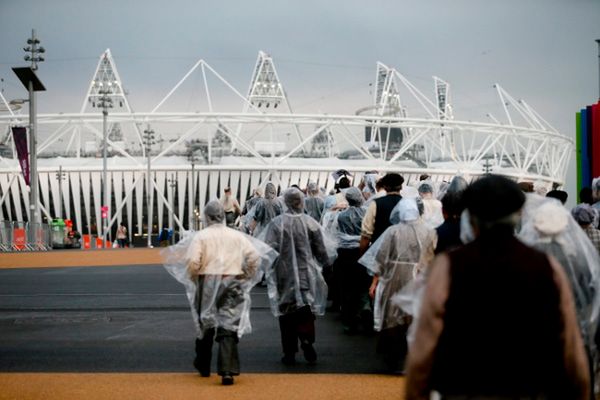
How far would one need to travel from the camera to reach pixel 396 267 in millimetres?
9789

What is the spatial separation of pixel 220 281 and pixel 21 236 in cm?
3326

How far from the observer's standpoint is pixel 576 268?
6980mm

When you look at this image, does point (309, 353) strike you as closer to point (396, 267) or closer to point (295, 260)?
point (295, 260)

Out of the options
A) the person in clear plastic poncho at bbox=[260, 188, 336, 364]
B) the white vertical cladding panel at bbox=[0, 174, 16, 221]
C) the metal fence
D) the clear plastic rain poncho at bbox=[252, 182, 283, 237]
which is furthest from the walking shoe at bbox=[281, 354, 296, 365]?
the white vertical cladding panel at bbox=[0, 174, 16, 221]

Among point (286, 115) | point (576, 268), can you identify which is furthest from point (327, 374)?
point (286, 115)

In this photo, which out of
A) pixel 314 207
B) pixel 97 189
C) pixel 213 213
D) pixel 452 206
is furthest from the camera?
pixel 97 189

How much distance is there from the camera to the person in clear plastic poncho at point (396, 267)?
31.8ft

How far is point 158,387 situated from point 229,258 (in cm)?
124

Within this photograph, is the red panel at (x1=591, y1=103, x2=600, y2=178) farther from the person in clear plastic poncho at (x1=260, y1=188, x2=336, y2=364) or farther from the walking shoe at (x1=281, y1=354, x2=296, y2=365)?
the walking shoe at (x1=281, y1=354, x2=296, y2=365)

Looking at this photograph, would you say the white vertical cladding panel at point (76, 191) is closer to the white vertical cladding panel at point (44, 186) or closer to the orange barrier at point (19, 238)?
the white vertical cladding panel at point (44, 186)

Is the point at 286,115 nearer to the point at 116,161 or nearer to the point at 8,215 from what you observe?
the point at 116,161

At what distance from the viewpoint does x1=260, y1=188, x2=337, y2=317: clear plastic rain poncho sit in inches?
420

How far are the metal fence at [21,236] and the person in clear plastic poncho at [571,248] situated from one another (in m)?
35.2

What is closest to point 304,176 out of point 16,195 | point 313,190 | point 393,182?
point 16,195
